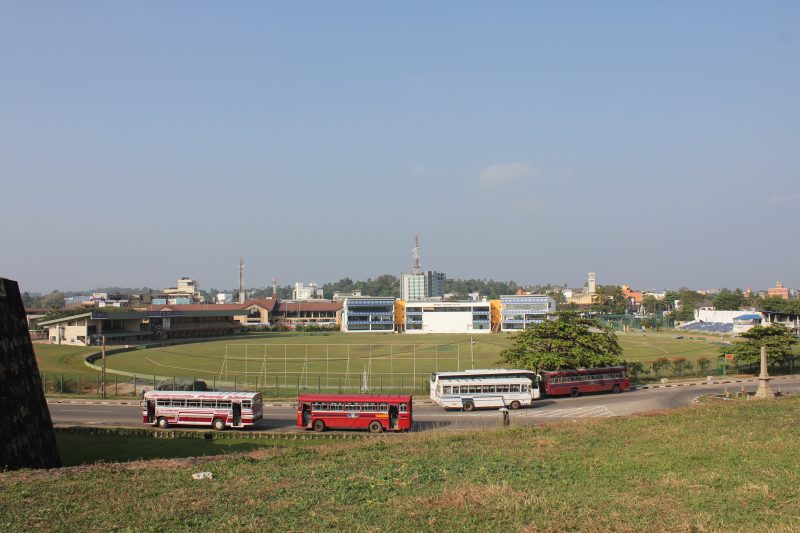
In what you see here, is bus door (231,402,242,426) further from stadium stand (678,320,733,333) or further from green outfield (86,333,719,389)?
stadium stand (678,320,733,333)

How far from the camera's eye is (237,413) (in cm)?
3812

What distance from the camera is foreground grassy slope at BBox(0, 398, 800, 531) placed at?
1494 cm

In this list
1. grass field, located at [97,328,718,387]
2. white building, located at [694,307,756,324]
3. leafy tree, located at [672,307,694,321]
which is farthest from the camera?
leafy tree, located at [672,307,694,321]

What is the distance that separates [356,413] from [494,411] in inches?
471

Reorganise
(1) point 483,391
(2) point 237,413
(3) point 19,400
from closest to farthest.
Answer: (3) point 19,400
(2) point 237,413
(1) point 483,391

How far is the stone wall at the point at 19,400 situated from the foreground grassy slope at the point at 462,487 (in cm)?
376

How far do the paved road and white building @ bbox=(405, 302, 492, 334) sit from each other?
100m

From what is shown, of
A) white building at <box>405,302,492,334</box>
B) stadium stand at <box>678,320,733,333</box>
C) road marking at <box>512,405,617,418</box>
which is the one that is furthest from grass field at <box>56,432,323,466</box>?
white building at <box>405,302,492,334</box>

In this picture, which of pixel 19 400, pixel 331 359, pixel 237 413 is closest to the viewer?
pixel 19 400

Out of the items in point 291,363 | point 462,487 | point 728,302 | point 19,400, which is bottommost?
point 291,363

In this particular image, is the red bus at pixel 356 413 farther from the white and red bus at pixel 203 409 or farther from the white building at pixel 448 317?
the white building at pixel 448 317

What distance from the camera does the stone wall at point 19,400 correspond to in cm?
2459

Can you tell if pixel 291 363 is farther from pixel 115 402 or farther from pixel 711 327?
pixel 711 327

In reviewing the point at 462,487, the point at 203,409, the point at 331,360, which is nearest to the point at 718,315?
the point at 331,360
